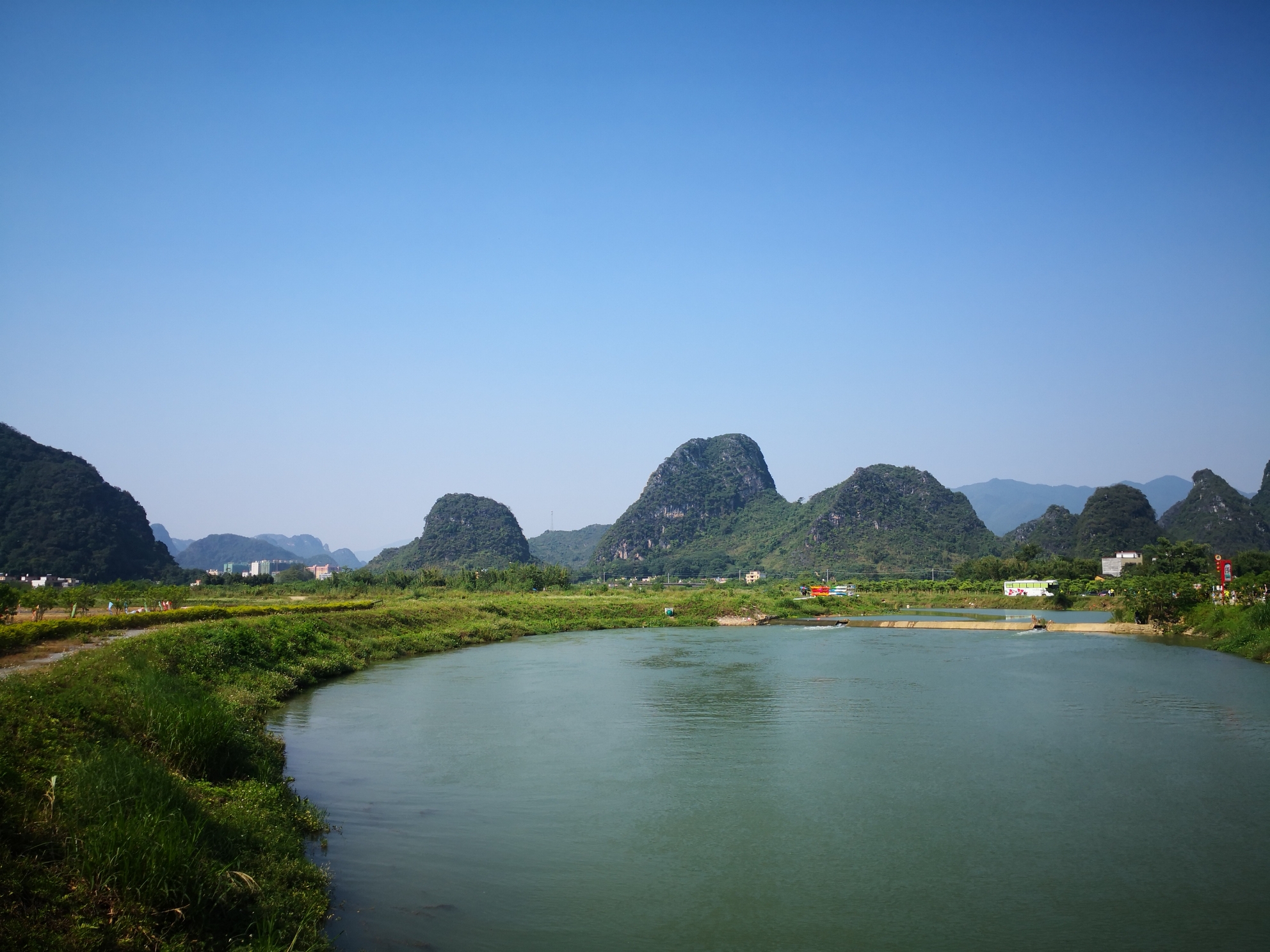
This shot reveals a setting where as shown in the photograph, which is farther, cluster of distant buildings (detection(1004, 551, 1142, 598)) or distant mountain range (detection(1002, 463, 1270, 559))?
distant mountain range (detection(1002, 463, 1270, 559))

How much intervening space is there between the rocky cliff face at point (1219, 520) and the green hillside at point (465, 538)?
6980cm

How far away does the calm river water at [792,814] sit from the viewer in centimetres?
618

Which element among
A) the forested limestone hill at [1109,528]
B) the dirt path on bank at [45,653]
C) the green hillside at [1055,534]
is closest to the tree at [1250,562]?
the forested limestone hill at [1109,528]

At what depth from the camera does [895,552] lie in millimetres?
84125

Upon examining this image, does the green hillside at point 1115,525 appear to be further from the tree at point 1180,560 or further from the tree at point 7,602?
the tree at point 7,602

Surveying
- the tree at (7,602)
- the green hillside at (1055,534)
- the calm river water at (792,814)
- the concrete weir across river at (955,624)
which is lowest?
the concrete weir across river at (955,624)

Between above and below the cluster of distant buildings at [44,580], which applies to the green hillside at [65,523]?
above

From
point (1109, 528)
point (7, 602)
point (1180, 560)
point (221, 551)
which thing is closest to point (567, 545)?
point (221, 551)

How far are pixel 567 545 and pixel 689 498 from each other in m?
54.5

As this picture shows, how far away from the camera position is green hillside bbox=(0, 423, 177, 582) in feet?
Answer: 153

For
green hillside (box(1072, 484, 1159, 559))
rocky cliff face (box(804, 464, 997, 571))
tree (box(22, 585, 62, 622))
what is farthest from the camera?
rocky cliff face (box(804, 464, 997, 571))

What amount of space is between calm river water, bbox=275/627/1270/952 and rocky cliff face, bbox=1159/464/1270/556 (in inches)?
2772

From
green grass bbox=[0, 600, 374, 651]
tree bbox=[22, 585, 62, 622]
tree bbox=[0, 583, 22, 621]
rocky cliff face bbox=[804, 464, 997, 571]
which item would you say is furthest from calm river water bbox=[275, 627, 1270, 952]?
rocky cliff face bbox=[804, 464, 997, 571]

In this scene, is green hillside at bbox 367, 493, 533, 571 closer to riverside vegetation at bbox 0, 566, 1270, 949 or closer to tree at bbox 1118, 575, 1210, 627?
tree at bbox 1118, 575, 1210, 627
